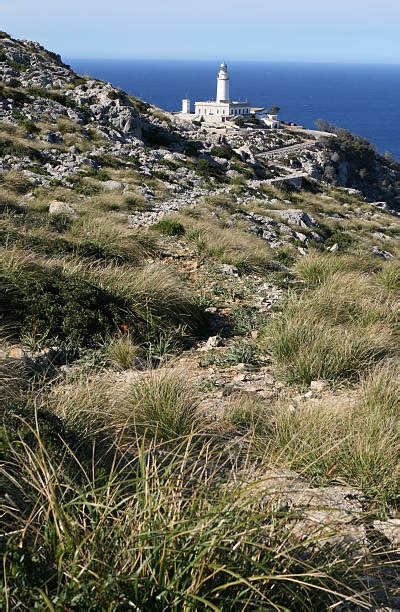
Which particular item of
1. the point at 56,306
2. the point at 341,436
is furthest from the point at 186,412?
the point at 56,306

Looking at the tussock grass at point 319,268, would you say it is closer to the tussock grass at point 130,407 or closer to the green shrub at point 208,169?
the tussock grass at point 130,407

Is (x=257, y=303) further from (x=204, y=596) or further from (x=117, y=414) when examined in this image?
(x=204, y=596)

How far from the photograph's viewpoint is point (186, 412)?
4660 mm

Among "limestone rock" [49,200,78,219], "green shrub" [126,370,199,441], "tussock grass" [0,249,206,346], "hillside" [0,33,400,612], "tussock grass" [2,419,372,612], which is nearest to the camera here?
"tussock grass" [2,419,372,612]

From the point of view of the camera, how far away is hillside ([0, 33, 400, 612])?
2584 millimetres

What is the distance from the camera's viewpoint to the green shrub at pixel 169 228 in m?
12.8

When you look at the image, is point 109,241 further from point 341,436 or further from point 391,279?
point 341,436

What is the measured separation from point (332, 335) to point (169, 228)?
22.6 feet

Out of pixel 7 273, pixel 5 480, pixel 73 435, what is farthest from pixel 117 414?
pixel 7 273

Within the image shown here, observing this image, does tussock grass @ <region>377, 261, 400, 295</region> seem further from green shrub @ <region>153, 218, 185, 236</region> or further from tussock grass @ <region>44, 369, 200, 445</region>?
Answer: tussock grass @ <region>44, 369, 200, 445</region>

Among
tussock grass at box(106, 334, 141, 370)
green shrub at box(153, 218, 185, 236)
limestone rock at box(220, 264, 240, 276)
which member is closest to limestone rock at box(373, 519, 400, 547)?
tussock grass at box(106, 334, 141, 370)

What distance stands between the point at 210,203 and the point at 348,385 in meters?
14.3

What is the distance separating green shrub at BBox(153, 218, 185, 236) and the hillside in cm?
4

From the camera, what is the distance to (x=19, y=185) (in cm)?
1583
